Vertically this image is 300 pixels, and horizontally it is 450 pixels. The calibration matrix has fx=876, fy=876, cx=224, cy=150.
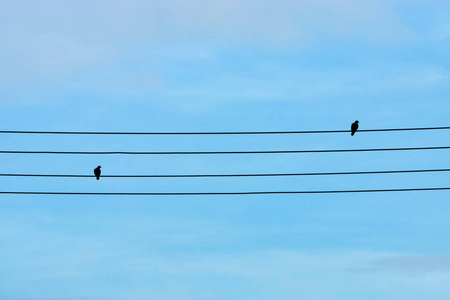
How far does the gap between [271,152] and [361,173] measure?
3.26 metres

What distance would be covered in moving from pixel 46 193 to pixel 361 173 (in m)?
10.8

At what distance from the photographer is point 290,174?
96.0 ft

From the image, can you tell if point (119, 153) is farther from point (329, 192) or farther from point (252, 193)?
point (329, 192)

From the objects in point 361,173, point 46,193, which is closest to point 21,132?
point 46,193

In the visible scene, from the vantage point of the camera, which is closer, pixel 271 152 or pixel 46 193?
pixel 271 152

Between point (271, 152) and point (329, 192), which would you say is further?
point (329, 192)

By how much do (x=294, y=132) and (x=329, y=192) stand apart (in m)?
2.72

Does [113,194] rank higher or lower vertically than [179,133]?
lower

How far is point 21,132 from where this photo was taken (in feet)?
98.0

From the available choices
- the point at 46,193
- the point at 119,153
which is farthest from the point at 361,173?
the point at 46,193

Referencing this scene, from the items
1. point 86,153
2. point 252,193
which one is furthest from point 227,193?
point 86,153

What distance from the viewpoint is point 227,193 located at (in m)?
29.3

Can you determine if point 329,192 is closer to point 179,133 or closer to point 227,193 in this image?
point 227,193

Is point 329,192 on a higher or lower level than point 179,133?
lower
